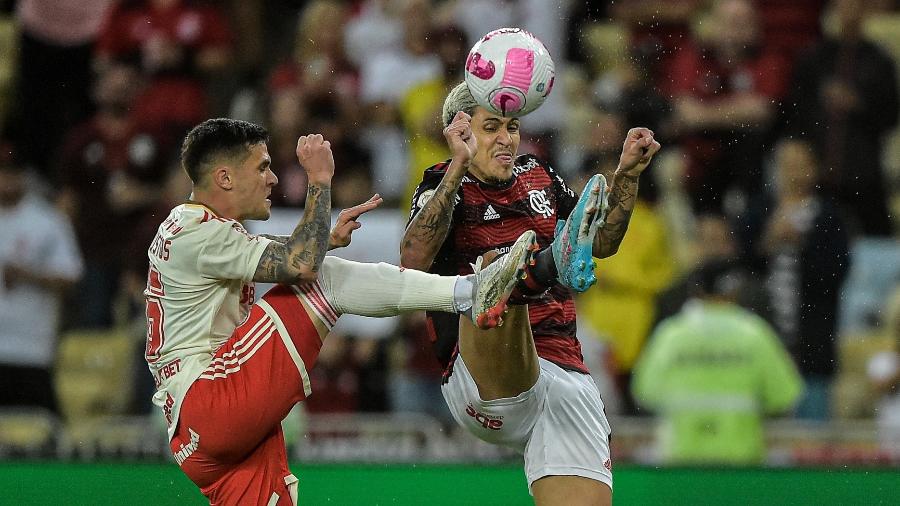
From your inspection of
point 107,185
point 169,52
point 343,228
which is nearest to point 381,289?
point 343,228

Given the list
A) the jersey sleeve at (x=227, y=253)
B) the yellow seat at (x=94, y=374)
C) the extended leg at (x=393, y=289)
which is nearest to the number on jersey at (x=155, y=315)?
the jersey sleeve at (x=227, y=253)

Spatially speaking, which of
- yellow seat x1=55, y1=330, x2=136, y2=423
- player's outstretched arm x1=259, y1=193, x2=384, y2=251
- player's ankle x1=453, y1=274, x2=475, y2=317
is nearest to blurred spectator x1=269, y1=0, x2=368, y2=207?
yellow seat x1=55, y1=330, x2=136, y2=423

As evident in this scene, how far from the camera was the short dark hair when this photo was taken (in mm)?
5473

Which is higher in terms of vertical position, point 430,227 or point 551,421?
point 430,227

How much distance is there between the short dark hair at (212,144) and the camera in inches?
215

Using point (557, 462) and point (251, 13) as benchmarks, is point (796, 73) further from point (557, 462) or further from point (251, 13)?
Answer: point (557, 462)

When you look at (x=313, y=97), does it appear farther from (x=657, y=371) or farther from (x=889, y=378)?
(x=889, y=378)

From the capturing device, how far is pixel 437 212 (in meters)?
5.43

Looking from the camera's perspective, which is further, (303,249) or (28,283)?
(28,283)

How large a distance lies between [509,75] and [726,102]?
14.0 feet

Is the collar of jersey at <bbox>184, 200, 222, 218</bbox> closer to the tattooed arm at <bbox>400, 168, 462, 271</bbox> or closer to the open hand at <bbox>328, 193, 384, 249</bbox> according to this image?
the open hand at <bbox>328, 193, 384, 249</bbox>

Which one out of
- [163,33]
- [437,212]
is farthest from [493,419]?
[163,33]

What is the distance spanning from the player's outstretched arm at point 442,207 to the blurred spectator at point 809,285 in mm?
3779

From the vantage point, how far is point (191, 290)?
538cm
